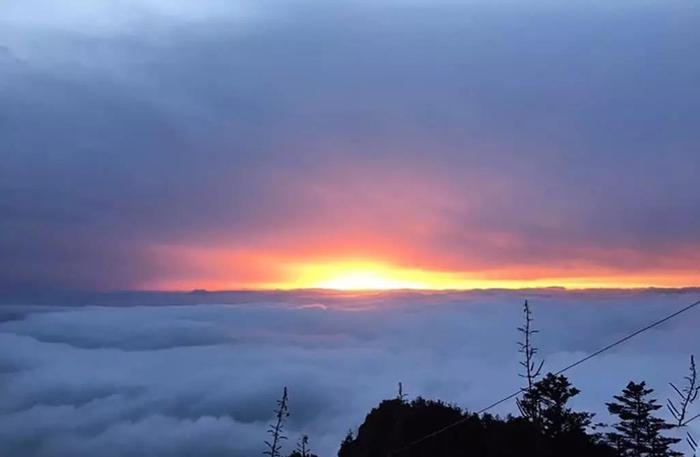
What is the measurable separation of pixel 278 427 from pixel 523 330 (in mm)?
10739

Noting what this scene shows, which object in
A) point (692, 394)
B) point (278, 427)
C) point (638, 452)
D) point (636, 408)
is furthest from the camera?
point (636, 408)

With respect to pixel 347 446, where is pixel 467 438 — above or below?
above

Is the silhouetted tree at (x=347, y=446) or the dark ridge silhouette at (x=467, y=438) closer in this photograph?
the dark ridge silhouette at (x=467, y=438)

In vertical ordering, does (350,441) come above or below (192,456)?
above

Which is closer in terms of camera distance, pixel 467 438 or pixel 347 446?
pixel 467 438

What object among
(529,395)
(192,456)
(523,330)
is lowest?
(192,456)

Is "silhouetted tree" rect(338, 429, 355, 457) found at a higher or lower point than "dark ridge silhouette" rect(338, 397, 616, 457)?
lower

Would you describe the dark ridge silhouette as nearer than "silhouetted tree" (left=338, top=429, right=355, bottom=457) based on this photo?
Yes

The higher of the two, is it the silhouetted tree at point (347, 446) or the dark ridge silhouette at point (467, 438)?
the dark ridge silhouette at point (467, 438)

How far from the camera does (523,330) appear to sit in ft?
76.8

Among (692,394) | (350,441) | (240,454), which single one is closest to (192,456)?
(240,454)

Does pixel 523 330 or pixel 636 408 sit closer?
pixel 523 330

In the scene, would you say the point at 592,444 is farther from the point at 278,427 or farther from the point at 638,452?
the point at 278,427

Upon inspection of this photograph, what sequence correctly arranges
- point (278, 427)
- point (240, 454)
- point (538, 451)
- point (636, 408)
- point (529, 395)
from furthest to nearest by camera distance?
point (240, 454) → point (636, 408) → point (529, 395) → point (538, 451) → point (278, 427)
